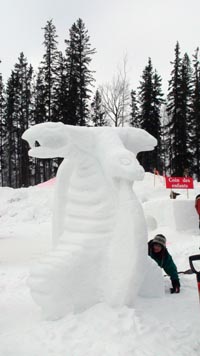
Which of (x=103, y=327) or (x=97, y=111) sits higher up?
(x=97, y=111)

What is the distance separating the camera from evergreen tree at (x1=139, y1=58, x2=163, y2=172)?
90.8ft

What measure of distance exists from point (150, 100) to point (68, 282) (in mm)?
25812

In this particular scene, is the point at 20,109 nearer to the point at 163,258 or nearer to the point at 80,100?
the point at 80,100

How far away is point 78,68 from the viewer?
86.8 ft

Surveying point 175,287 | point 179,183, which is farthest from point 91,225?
point 179,183

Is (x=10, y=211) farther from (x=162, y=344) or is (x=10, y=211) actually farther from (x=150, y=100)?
(x=150, y=100)

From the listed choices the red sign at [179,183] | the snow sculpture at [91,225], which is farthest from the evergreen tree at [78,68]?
the snow sculpture at [91,225]

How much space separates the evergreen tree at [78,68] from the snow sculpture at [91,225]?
2132 cm

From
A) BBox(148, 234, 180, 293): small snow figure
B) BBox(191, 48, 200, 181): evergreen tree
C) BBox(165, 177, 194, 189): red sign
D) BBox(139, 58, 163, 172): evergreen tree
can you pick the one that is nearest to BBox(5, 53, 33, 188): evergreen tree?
BBox(139, 58, 163, 172): evergreen tree

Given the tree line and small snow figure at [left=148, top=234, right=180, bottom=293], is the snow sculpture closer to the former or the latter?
small snow figure at [left=148, top=234, right=180, bottom=293]

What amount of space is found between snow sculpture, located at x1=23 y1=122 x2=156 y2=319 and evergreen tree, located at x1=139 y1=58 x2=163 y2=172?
76.4 feet

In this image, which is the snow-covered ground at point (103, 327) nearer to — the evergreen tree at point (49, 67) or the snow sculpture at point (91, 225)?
the snow sculpture at point (91, 225)

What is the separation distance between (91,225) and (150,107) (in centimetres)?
2479

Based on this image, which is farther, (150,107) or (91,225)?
(150,107)
